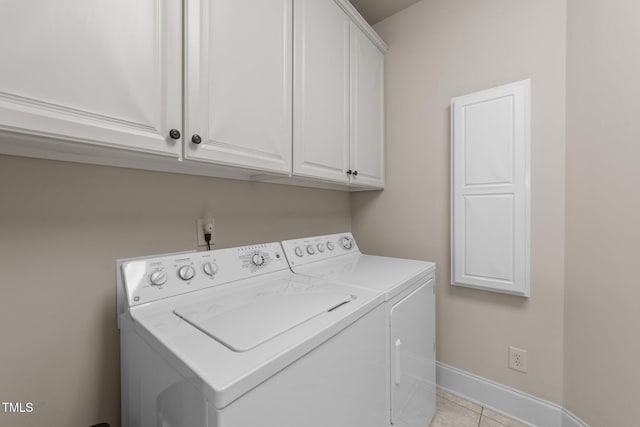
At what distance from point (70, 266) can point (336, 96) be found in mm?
1414

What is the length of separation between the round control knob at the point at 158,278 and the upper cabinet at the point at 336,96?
689mm

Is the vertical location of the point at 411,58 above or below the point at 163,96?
above

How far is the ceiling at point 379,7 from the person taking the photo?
6.26 ft

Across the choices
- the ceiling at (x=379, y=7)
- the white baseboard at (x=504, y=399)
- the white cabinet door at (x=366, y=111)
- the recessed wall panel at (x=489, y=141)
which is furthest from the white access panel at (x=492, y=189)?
the ceiling at (x=379, y=7)

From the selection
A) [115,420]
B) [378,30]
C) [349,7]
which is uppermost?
[378,30]

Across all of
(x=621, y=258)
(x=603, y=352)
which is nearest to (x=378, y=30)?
(x=621, y=258)

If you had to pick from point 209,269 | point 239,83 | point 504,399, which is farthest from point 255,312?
point 504,399

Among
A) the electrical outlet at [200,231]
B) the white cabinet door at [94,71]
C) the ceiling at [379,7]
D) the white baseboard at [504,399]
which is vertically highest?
the ceiling at [379,7]

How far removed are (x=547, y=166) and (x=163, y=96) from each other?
1.84m

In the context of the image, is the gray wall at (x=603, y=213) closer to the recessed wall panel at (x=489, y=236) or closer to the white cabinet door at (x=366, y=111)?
the recessed wall panel at (x=489, y=236)

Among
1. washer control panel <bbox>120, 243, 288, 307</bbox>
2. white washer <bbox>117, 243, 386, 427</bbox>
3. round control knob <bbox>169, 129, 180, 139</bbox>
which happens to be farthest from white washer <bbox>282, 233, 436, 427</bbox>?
round control knob <bbox>169, 129, 180, 139</bbox>

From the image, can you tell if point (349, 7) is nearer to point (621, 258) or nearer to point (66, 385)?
point (621, 258)

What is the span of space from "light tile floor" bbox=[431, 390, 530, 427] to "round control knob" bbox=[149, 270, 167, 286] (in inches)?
64.9

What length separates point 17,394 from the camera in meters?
0.85
